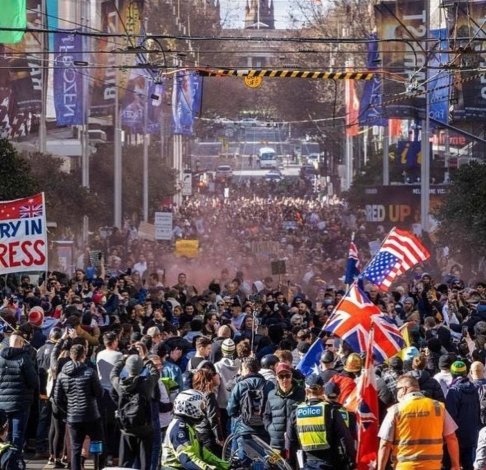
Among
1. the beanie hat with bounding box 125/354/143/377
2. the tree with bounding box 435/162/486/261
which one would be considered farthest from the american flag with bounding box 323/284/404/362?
the tree with bounding box 435/162/486/261

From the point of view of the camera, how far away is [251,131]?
182 m

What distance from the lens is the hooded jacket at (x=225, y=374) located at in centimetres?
1564

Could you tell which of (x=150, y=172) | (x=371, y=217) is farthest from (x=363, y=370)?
(x=150, y=172)

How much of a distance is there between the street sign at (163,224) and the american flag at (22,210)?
20758 millimetres

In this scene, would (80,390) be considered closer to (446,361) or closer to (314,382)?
(314,382)

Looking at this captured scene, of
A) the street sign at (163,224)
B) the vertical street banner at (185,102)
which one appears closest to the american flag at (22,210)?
the street sign at (163,224)

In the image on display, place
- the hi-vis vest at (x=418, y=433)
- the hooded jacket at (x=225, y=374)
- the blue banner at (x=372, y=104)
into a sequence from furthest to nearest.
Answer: the blue banner at (x=372, y=104)
the hooded jacket at (x=225, y=374)
the hi-vis vest at (x=418, y=433)

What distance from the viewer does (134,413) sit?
14359mm

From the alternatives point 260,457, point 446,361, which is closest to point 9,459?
point 260,457

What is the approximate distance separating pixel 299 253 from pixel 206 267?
506cm

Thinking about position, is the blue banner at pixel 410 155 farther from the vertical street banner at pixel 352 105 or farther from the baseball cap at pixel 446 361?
the baseball cap at pixel 446 361

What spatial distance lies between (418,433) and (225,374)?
13.5ft

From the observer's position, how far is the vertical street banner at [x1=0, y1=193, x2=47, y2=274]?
20.4 meters

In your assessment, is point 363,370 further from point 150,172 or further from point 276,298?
point 150,172
